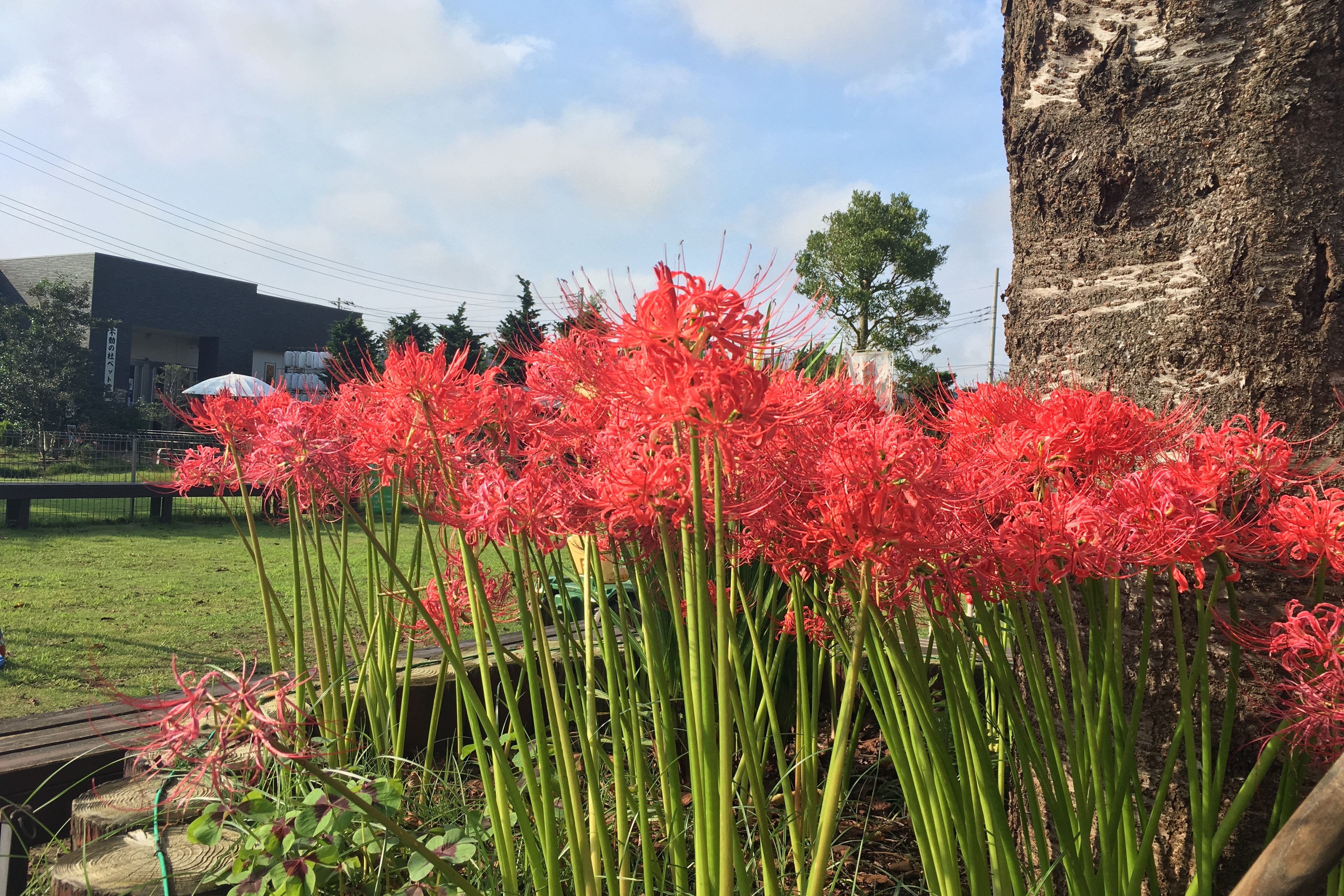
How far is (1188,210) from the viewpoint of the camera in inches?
83.0

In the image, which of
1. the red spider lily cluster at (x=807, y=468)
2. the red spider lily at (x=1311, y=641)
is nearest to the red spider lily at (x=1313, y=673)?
the red spider lily at (x=1311, y=641)

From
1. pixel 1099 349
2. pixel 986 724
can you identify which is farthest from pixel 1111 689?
pixel 1099 349

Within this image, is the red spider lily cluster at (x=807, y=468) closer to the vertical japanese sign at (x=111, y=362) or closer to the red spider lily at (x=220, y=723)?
the red spider lily at (x=220, y=723)

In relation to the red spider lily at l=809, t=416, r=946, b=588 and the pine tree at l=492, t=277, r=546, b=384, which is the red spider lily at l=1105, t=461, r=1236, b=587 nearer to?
the red spider lily at l=809, t=416, r=946, b=588

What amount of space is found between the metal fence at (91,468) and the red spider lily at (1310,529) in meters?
12.7

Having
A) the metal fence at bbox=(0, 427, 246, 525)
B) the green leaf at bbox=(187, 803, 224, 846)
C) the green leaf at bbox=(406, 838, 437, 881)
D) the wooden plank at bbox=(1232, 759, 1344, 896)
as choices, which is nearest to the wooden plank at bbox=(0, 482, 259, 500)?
the metal fence at bbox=(0, 427, 246, 525)

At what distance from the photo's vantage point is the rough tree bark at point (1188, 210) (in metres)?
1.97

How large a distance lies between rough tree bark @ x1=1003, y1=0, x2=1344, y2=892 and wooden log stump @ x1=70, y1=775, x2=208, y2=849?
7.64 feet

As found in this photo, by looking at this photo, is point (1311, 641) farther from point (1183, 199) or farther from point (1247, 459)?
point (1183, 199)

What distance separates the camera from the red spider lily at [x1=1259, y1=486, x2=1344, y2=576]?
1.32 metres

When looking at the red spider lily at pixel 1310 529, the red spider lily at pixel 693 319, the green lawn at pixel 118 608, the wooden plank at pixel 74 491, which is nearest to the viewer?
the red spider lily at pixel 693 319

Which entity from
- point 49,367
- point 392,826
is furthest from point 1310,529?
point 49,367

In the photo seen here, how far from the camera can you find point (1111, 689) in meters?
1.50

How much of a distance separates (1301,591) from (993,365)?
3.40 feet
